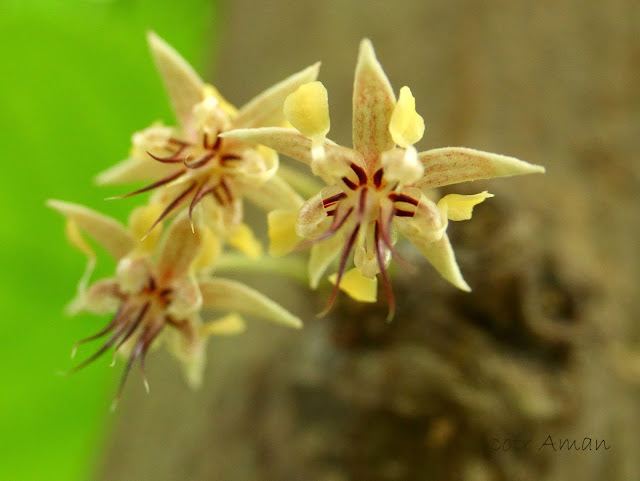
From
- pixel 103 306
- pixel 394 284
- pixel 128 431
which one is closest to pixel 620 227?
pixel 394 284

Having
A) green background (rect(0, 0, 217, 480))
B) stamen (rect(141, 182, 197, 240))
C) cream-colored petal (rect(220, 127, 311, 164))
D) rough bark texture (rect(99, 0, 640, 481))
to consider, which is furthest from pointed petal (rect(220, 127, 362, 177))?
green background (rect(0, 0, 217, 480))

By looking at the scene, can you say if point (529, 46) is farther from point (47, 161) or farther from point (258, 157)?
point (47, 161)

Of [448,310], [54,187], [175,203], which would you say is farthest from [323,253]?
[54,187]

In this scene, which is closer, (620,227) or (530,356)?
(530,356)

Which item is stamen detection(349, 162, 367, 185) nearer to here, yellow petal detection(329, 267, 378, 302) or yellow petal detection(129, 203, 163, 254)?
yellow petal detection(329, 267, 378, 302)

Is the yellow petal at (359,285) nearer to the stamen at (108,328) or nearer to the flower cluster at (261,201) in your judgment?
the flower cluster at (261,201)

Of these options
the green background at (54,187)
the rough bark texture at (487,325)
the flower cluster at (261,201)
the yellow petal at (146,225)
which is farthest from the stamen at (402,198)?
the green background at (54,187)
